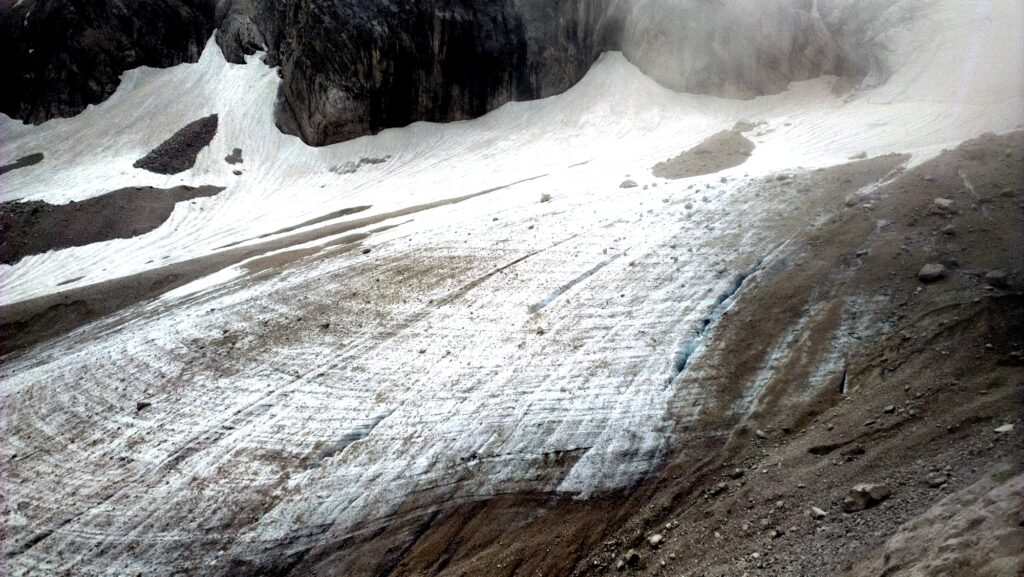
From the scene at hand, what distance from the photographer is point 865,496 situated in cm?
637

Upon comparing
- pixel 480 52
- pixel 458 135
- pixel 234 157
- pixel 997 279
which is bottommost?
pixel 997 279

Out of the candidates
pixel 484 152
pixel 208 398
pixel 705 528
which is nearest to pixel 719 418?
pixel 705 528

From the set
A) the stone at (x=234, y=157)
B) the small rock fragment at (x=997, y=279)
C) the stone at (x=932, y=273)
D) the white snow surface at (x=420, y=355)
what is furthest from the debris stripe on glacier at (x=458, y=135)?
the small rock fragment at (x=997, y=279)

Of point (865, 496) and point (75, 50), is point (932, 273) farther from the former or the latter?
point (75, 50)

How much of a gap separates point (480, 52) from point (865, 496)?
110 ft

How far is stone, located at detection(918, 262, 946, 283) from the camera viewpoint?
9455 millimetres

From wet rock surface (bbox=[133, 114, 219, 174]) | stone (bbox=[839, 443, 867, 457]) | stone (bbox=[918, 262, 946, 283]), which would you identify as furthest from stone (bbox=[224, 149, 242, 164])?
stone (bbox=[839, 443, 867, 457])

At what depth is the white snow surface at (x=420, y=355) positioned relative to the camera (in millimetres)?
8625

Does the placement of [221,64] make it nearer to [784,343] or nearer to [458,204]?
[458,204]

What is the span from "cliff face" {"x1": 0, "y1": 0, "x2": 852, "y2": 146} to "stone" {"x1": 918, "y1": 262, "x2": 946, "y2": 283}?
2312cm

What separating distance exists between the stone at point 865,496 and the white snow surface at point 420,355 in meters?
2.68

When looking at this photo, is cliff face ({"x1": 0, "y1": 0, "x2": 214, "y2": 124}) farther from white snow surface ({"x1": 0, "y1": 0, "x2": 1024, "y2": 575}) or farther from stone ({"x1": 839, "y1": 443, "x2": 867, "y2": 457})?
stone ({"x1": 839, "y1": 443, "x2": 867, "y2": 457})

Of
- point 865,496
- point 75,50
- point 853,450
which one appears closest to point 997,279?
point 853,450

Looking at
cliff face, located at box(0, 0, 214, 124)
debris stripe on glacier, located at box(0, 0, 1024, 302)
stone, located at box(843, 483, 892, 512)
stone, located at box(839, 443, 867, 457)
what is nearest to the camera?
stone, located at box(843, 483, 892, 512)
